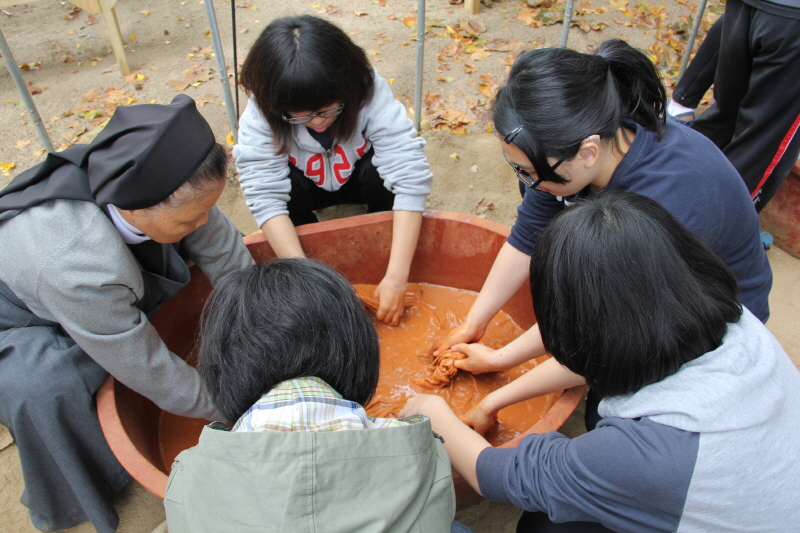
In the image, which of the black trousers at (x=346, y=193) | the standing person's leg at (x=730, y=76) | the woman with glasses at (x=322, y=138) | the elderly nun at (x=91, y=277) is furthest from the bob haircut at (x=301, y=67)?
the standing person's leg at (x=730, y=76)

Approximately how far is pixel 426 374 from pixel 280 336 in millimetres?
1040

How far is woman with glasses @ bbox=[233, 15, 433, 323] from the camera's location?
5.37 feet

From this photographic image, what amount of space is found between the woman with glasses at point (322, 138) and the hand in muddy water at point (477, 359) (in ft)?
1.13

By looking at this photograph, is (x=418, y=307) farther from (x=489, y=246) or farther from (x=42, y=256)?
(x=42, y=256)

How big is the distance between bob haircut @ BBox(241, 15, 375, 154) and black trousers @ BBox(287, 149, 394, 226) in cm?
47

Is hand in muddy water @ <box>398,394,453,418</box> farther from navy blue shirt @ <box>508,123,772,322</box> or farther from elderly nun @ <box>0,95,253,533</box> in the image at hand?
navy blue shirt @ <box>508,123,772,322</box>

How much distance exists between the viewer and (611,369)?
3.33 ft

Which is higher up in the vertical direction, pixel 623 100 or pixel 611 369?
pixel 623 100

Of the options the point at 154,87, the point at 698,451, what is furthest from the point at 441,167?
the point at 698,451

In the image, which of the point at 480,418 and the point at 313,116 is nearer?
the point at 480,418

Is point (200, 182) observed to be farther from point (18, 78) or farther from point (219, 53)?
point (219, 53)

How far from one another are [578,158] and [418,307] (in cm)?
105

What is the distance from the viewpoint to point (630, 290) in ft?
3.12

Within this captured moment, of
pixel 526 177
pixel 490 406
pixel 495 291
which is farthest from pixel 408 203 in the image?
pixel 490 406
